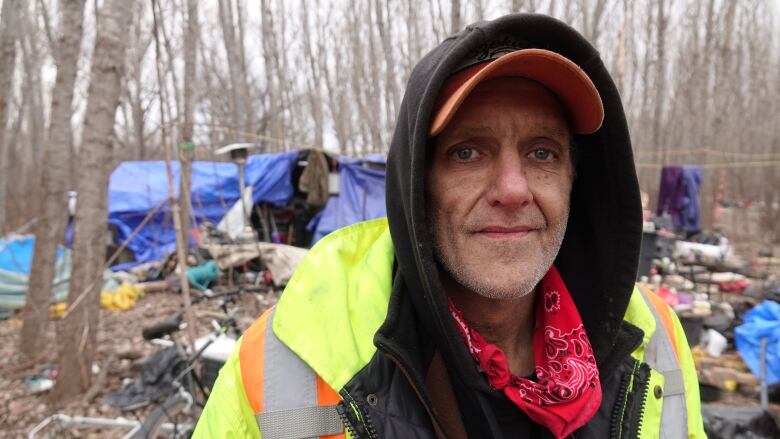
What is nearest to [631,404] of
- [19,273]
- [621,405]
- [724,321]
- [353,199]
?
[621,405]

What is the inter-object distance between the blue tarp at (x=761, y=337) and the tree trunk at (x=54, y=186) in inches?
286

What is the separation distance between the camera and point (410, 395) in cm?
117

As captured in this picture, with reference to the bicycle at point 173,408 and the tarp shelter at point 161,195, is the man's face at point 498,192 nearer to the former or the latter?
the bicycle at point 173,408

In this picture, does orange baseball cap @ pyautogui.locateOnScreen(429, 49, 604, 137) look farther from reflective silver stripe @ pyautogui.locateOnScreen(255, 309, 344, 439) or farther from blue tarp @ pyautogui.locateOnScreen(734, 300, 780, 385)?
blue tarp @ pyautogui.locateOnScreen(734, 300, 780, 385)

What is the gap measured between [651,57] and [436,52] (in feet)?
76.0

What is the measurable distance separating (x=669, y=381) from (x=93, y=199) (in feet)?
15.1

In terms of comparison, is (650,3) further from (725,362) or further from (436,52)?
(436,52)

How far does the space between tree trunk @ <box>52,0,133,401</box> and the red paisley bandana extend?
406 cm

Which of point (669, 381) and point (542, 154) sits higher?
point (542, 154)

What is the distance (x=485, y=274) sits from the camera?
1257mm

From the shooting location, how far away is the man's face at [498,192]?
4.12 ft

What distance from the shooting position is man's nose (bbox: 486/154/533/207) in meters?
1.24

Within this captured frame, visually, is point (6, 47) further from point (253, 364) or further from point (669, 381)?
point (669, 381)

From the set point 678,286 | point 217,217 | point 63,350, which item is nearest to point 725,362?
point 678,286
